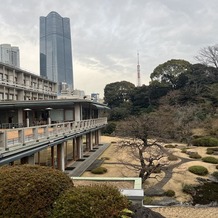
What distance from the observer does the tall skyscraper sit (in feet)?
347

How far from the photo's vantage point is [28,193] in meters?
5.30

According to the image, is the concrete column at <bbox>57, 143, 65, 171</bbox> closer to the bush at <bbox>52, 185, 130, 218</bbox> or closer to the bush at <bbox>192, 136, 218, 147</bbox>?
the bush at <bbox>52, 185, 130, 218</bbox>

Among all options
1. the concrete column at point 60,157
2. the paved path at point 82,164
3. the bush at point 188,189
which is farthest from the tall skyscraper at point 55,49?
the bush at point 188,189

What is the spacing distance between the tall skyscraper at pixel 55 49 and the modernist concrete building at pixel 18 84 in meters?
53.6

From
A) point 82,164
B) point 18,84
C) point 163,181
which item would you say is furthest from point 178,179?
point 18,84

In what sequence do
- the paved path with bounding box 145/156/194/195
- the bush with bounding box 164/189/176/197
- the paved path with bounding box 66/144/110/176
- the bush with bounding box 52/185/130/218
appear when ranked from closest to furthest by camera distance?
the bush with bounding box 52/185/130/218, the bush with bounding box 164/189/176/197, the paved path with bounding box 145/156/194/195, the paved path with bounding box 66/144/110/176

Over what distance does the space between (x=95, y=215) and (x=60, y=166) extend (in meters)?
16.6

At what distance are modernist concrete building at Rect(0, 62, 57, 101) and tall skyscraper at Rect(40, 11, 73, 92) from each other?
5356cm

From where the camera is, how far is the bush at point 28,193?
529 centimetres

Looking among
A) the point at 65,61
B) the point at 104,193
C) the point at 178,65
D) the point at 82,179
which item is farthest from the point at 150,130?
the point at 65,61

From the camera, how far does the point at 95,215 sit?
16.8 feet

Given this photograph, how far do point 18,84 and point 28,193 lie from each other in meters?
39.6

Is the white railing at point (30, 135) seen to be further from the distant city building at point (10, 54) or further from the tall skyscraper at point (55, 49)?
the tall skyscraper at point (55, 49)

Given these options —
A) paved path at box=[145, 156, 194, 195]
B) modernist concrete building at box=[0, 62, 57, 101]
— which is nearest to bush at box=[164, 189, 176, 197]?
paved path at box=[145, 156, 194, 195]
